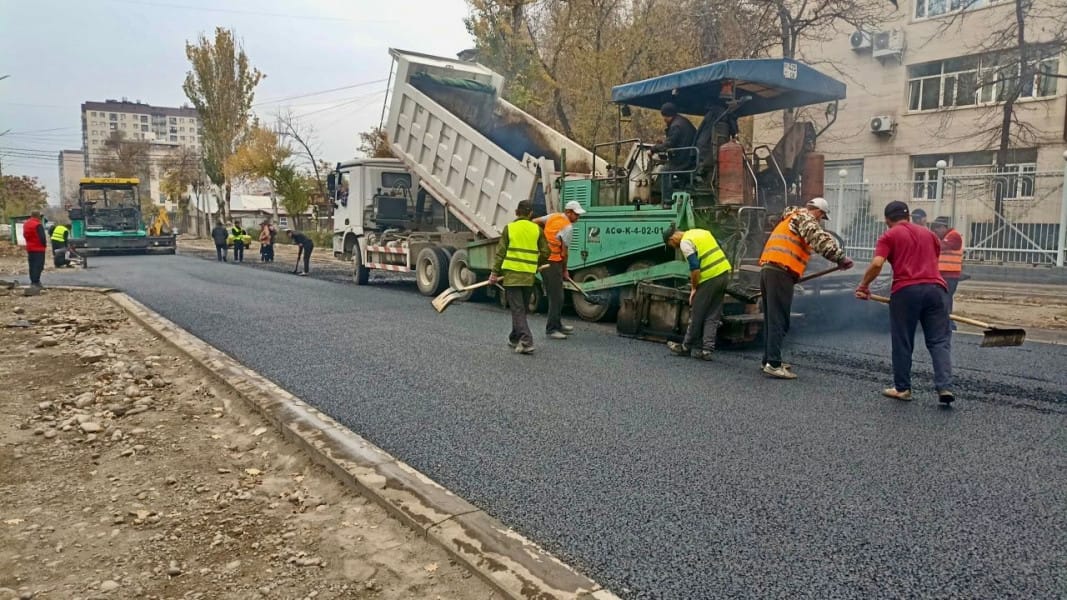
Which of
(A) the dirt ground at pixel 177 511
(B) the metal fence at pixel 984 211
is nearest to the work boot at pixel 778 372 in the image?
(A) the dirt ground at pixel 177 511

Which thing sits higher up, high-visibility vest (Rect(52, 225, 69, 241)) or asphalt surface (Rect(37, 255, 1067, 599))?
high-visibility vest (Rect(52, 225, 69, 241))

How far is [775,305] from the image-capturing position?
19.7ft

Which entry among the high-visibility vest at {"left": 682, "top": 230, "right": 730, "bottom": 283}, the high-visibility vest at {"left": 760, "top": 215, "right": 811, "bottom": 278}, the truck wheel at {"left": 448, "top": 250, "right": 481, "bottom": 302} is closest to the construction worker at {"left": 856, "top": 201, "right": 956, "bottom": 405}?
the high-visibility vest at {"left": 760, "top": 215, "right": 811, "bottom": 278}

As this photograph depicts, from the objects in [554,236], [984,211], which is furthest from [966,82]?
[554,236]

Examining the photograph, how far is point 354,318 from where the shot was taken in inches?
367

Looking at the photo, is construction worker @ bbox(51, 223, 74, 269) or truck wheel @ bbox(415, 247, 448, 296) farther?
construction worker @ bbox(51, 223, 74, 269)

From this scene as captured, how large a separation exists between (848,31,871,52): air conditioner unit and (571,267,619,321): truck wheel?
1694 cm

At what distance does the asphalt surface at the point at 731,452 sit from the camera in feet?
9.02

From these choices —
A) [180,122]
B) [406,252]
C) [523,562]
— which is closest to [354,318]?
[406,252]

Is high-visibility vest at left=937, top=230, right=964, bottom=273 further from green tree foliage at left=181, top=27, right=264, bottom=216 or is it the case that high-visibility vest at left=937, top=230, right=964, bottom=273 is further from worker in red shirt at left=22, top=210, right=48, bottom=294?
green tree foliage at left=181, top=27, right=264, bottom=216

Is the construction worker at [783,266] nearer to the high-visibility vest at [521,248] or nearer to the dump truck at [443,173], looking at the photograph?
the high-visibility vest at [521,248]

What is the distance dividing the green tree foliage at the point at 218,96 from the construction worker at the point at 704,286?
1491 inches

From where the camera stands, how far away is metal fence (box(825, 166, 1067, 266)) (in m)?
13.1

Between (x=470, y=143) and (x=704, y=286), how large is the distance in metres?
5.42
